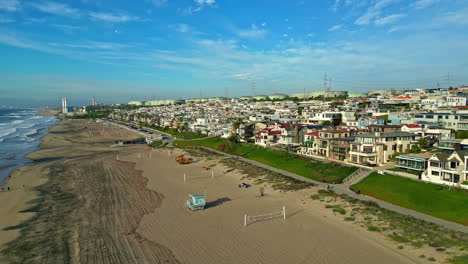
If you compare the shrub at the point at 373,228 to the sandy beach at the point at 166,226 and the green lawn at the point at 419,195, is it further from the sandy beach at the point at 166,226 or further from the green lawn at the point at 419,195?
the green lawn at the point at 419,195

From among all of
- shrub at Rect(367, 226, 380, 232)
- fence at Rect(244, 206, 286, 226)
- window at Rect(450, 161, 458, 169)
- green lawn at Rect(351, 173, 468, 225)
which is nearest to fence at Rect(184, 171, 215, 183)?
fence at Rect(244, 206, 286, 226)

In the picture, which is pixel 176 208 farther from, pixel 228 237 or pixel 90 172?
pixel 90 172

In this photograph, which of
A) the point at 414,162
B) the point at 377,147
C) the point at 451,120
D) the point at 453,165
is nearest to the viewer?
the point at 453,165

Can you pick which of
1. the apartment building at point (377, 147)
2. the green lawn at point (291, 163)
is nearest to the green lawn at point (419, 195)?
the green lawn at point (291, 163)

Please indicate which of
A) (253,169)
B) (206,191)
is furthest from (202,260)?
(253,169)

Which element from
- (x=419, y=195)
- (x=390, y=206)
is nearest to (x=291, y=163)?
(x=390, y=206)

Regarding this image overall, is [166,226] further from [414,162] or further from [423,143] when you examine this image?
[423,143]

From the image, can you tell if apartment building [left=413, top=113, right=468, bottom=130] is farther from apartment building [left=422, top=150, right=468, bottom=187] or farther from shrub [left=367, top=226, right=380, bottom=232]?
shrub [left=367, top=226, right=380, bottom=232]
